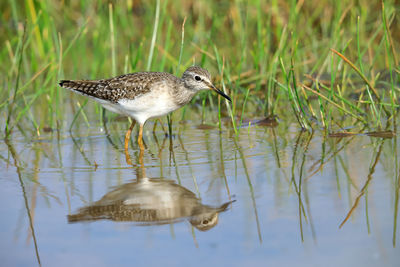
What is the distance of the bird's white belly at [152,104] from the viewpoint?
7297 mm

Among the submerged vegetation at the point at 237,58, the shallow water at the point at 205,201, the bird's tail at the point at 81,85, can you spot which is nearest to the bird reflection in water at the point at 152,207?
the shallow water at the point at 205,201

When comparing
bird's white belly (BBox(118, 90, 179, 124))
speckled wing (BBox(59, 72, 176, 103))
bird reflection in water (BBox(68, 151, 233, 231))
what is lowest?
bird reflection in water (BBox(68, 151, 233, 231))

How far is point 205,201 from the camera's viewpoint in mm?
4926

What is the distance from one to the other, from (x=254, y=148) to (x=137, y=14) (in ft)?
29.4

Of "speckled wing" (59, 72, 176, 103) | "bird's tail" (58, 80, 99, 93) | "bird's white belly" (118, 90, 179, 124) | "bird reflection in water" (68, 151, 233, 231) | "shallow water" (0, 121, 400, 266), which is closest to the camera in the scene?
"shallow water" (0, 121, 400, 266)

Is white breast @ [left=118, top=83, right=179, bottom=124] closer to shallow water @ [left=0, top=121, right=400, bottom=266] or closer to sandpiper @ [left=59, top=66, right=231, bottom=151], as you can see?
sandpiper @ [left=59, top=66, right=231, bottom=151]

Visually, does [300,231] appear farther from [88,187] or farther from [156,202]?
[88,187]

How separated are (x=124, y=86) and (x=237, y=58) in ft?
14.1

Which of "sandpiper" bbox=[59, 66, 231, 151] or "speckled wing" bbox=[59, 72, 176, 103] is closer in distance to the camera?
"sandpiper" bbox=[59, 66, 231, 151]

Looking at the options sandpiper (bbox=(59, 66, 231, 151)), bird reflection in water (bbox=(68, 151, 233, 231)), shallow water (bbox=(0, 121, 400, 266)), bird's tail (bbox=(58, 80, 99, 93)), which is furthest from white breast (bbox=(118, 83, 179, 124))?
bird reflection in water (bbox=(68, 151, 233, 231))

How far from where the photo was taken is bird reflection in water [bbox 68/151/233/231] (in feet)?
14.9

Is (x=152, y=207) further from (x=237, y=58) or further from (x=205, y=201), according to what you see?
(x=237, y=58)

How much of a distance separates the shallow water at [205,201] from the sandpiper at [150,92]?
465 mm

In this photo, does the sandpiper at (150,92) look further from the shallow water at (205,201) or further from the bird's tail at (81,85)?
the shallow water at (205,201)
